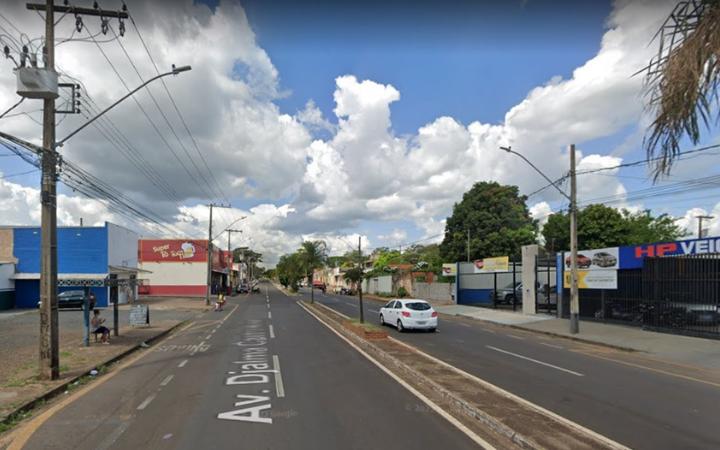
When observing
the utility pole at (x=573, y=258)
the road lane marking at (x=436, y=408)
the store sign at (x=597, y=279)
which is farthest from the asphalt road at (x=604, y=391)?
the store sign at (x=597, y=279)

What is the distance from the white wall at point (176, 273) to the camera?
228ft

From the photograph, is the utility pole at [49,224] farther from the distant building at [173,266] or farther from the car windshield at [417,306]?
the distant building at [173,266]

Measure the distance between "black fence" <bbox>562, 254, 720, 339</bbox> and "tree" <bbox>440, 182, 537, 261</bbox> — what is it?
34361 millimetres

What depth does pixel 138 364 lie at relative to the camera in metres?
14.1

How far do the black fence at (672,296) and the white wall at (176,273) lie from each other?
185ft

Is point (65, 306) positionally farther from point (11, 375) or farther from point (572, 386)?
point (572, 386)

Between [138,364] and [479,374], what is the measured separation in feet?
29.5

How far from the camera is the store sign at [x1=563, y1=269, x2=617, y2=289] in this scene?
25.4m

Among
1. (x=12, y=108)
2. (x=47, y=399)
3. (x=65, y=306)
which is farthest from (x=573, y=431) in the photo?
(x=65, y=306)

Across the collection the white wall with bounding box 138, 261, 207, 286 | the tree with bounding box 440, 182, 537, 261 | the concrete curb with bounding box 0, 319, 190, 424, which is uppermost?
the tree with bounding box 440, 182, 537, 261

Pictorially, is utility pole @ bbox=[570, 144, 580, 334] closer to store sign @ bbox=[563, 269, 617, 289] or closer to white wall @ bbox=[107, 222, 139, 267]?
store sign @ bbox=[563, 269, 617, 289]

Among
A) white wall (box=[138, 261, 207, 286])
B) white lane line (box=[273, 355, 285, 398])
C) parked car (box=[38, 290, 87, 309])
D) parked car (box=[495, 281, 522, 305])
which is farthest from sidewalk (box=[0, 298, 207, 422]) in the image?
white wall (box=[138, 261, 207, 286])

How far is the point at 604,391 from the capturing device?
1016 centimetres

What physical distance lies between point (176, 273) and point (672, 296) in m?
61.8
